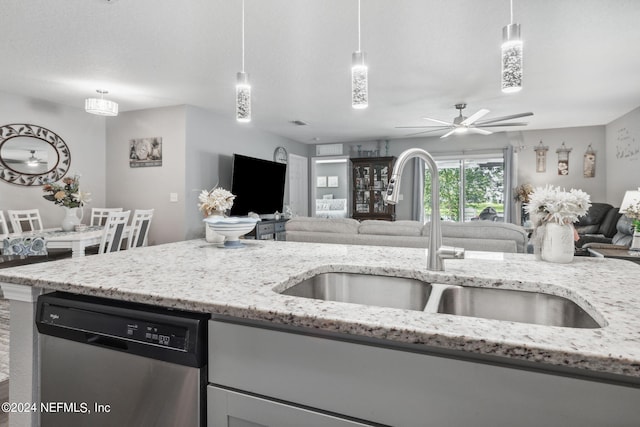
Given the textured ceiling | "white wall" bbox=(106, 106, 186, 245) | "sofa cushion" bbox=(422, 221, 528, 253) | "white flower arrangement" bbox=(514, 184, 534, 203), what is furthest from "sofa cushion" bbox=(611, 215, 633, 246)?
"white wall" bbox=(106, 106, 186, 245)

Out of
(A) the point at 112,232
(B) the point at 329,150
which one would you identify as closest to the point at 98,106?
(A) the point at 112,232

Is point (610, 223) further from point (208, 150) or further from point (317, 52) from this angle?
point (208, 150)

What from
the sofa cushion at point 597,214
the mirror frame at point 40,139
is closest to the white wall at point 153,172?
the mirror frame at point 40,139

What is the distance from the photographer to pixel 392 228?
323 centimetres

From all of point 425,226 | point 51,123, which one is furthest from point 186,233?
point 425,226

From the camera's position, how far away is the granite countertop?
2.01 feet

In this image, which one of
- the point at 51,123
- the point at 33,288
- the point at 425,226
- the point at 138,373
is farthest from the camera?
the point at 51,123

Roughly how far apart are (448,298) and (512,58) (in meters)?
0.86

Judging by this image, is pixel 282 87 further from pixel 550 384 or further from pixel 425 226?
pixel 550 384

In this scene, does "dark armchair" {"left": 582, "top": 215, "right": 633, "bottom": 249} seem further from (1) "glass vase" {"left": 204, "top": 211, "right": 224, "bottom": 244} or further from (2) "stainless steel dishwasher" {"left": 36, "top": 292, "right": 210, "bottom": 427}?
(2) "stainless steel dishwasher" {"left": 36, "top": 292, "right": 210, "bottom": 427}

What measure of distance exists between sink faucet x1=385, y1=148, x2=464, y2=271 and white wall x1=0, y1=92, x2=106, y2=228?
4985mm

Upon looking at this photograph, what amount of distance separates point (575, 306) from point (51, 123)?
5748 millimetres

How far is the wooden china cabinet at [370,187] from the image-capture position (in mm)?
7227

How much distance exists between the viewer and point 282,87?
4.00 m
